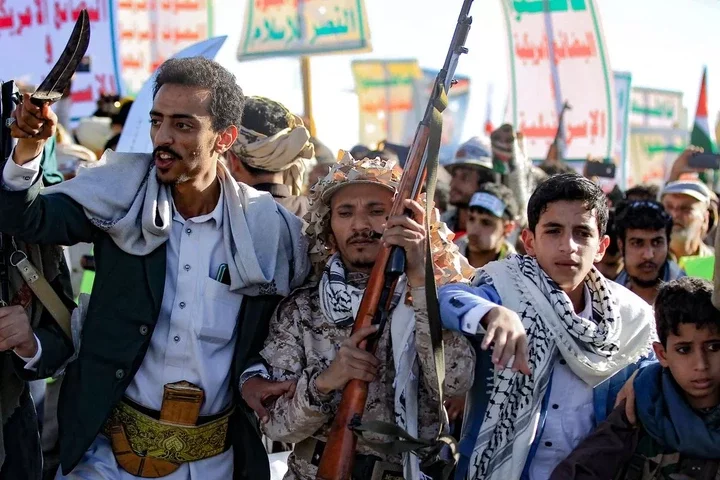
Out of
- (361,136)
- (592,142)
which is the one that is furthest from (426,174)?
(361,136)

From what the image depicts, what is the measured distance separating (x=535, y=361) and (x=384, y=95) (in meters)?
15.4

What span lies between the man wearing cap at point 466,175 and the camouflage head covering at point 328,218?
12.1 feet

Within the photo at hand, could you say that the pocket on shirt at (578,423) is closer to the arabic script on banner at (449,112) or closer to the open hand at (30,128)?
the open hand at (30,128)

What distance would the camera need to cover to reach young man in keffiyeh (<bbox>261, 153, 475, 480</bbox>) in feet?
11.4

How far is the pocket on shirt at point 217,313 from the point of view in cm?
382

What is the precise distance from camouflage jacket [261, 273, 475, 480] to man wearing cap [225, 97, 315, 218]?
1382mm

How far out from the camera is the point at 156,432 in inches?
149

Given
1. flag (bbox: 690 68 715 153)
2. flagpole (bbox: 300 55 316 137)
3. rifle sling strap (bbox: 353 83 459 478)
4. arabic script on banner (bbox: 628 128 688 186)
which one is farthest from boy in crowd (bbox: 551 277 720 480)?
arabic script on banner (bbox: 628 128 688 186)

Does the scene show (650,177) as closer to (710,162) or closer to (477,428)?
(710,162)

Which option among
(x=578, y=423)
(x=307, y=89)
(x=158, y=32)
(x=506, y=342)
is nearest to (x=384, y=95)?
(x=158, y=32)

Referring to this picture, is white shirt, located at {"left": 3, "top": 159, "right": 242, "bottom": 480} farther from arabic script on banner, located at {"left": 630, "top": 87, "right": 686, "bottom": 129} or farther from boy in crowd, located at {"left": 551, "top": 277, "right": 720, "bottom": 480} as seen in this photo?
arabic script on banner, located at {"left": 630, "top": 87, "right": 686, "bottom": 129}

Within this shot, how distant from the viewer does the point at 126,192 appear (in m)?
3.83

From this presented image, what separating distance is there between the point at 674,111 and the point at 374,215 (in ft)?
73.1

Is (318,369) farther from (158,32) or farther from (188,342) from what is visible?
(158,32)
